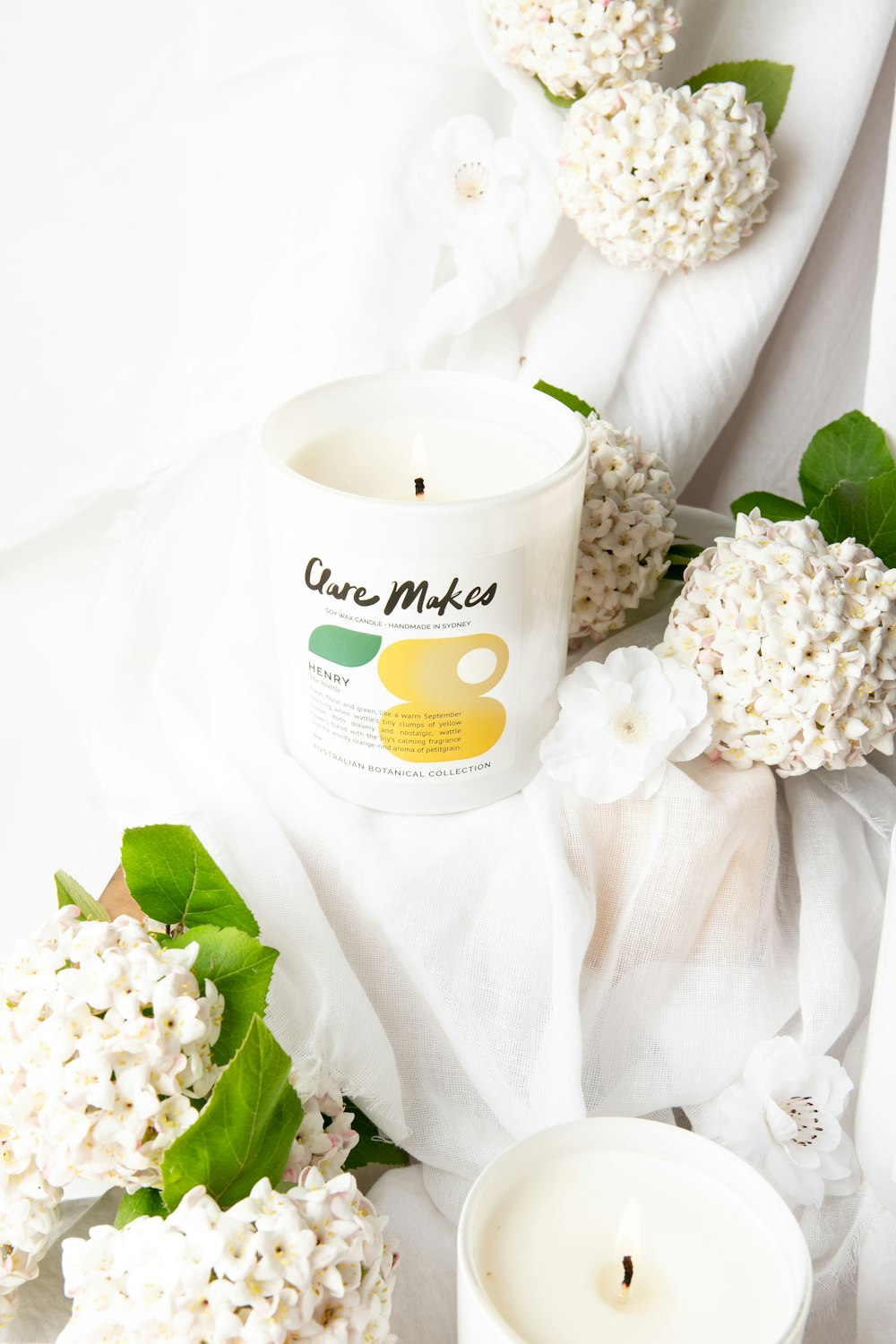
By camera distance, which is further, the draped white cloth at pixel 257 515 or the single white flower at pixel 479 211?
the single white flower at pixel 479 211

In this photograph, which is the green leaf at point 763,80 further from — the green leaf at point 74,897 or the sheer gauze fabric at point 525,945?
the green leaf at point 74,897

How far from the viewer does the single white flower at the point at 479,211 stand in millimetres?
641

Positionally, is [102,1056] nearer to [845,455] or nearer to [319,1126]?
[319,1126]

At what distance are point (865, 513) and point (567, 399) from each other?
6.2 inches

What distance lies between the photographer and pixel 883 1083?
0.45m

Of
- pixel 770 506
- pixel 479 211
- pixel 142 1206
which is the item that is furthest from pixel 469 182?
pixel 142 1206

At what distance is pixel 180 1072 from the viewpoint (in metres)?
0.41

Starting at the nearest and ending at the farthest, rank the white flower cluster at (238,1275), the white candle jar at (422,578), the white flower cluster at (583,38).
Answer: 1. the white flower cluster at (238,1275)
2. the white candle jar at (422,578)
3. the white flower cluster at (583,38)

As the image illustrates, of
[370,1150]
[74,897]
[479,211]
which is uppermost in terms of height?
[479,211]

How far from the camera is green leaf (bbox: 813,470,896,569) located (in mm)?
590

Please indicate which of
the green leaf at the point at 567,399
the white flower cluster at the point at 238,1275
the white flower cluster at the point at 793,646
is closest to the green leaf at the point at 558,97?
the green leaf at the point at 567,399

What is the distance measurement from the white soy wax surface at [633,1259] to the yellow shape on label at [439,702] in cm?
17

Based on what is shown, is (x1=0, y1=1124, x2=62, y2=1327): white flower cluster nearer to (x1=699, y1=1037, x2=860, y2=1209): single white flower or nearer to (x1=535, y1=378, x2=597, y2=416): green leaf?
(x1=699, y1=1037, x2=860, y2=1209): single white flower

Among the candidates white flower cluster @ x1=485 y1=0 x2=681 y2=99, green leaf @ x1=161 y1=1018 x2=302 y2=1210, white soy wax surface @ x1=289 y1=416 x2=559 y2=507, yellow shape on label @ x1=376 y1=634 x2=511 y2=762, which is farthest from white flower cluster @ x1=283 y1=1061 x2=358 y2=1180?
white flower cluster @ x1=485 y1=0 x2=681 y2=99
